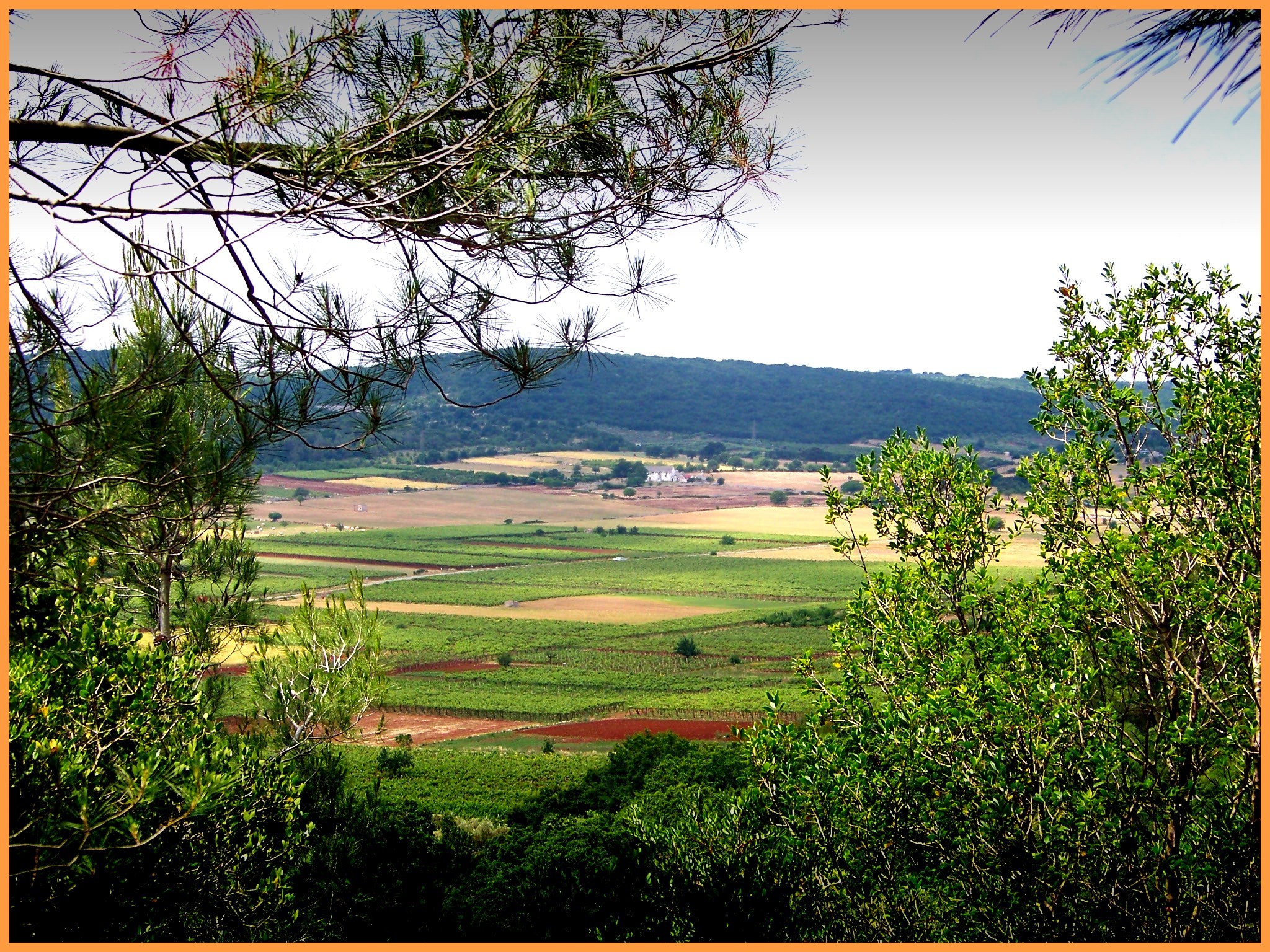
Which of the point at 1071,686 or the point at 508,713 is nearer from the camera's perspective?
the point at 1071,686

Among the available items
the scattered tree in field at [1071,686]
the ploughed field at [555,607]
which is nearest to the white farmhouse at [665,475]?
the ploughed field at [555,607]

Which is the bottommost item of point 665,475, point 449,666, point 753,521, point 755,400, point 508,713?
point 508,713

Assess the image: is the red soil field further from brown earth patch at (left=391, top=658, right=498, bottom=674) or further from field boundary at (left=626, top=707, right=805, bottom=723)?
brown earth patch at (left=391, top=658, right=498, bottom=674)

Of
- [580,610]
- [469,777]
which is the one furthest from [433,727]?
[580,610]

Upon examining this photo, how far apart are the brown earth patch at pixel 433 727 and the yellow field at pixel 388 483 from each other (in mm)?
Result: 43461

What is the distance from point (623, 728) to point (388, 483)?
50417mm

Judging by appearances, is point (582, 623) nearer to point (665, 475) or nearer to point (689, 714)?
point (689, 714)

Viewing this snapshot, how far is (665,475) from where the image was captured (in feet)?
280

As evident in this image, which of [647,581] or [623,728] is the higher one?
[647,581]

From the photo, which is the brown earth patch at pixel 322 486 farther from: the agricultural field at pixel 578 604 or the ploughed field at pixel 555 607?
the agricultural field at pixel 578 604

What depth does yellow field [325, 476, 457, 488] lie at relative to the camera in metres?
78.3

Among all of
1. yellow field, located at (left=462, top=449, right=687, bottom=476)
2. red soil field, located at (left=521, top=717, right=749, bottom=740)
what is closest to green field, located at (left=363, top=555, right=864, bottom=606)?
red soil field, located at (left=521, top=717, right=749, bottom=740)

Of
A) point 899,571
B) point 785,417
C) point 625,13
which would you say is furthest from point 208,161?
point 785,417

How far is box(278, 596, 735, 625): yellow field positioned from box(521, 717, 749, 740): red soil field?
14983 mm
